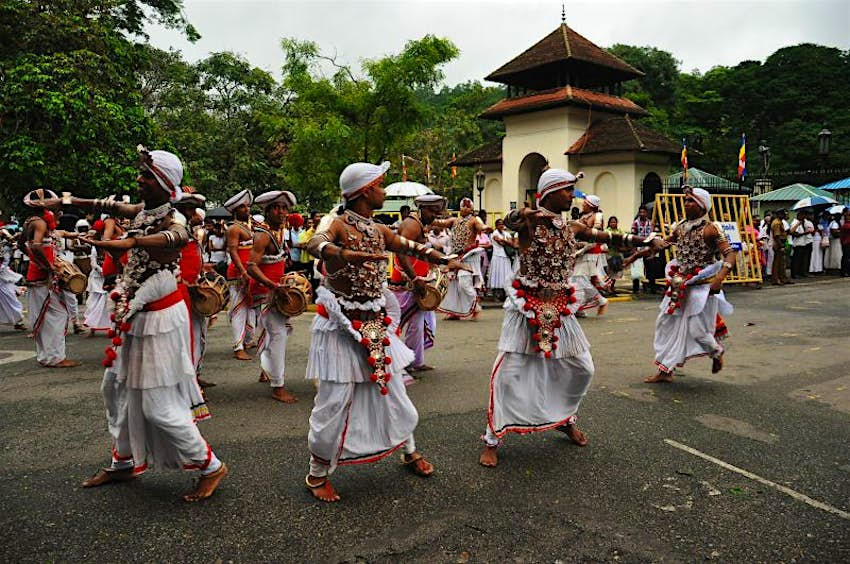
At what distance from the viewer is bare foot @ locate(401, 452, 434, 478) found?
4.33 meters

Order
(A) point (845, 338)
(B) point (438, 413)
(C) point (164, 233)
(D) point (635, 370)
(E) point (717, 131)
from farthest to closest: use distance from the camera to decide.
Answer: (E) point (717, 131), (A) point (845, 338), (D) point (635, 370), (B) point (438, 413), (C) point (164, 233)

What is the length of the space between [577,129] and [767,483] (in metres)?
23.1

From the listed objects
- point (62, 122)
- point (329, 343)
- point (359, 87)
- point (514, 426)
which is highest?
point (359, 87)

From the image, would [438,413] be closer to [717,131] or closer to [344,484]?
[344,484]

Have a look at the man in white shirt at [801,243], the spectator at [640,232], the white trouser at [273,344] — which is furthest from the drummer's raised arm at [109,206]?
the man in white shirt at [801,243]

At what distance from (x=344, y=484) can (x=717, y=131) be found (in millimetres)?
46561

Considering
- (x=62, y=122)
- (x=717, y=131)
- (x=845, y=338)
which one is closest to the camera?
(x=845, y=338)

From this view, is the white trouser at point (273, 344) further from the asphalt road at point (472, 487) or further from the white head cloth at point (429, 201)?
the white head cloth at point (429, 201)

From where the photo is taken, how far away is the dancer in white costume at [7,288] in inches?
412

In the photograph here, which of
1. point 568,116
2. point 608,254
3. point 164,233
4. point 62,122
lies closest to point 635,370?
point 164,233

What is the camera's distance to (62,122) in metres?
16.8

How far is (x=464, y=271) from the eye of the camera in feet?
34.6

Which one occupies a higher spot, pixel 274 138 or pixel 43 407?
pixel 274 138

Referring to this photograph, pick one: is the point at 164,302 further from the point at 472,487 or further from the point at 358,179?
the point at 472,487
